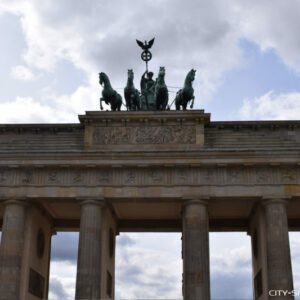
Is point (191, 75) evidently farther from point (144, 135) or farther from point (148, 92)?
point (144, 135)

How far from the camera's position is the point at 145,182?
30.2 metres

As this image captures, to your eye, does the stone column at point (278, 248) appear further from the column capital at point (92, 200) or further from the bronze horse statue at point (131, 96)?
the bronze horse statue at point (131, 96)

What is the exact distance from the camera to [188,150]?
30.3 meters

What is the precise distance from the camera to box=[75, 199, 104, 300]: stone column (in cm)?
2829

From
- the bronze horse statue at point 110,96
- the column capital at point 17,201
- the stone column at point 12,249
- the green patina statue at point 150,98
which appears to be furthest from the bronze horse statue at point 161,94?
the stone column at point 12,249

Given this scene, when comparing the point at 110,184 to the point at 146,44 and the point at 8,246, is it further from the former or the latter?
the point at 146,44

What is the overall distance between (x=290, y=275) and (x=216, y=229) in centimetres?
880

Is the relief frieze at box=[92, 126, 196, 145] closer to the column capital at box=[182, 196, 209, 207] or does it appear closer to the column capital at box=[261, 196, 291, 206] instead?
the column capital at box=[182, 196, 209, 207]

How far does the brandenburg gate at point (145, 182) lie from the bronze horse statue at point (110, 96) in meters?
1.21

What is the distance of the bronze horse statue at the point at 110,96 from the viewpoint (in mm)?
32531

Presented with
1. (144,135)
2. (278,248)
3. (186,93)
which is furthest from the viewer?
(186,93)

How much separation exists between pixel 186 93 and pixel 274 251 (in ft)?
33.7

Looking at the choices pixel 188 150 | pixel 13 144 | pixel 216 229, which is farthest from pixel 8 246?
pixel 216 229

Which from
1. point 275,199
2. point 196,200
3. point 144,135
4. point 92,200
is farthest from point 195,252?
point 144,135
